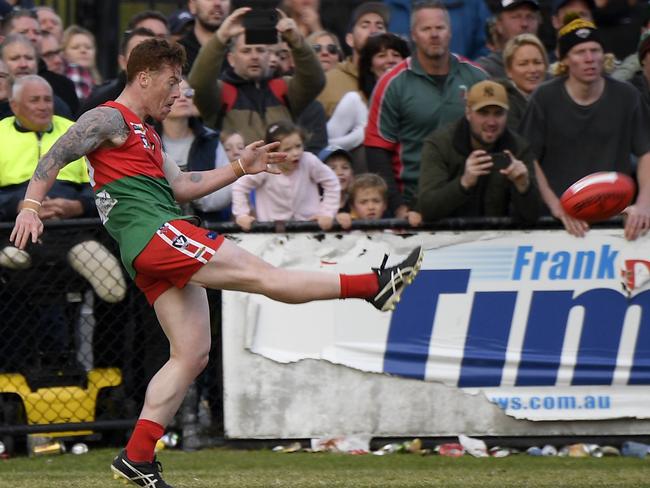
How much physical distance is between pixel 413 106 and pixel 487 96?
0.98 m

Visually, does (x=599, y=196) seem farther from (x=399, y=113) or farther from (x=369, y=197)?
(x=399, y=113)

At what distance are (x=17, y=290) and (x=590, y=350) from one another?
3.85 meters

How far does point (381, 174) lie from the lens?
31.9ft

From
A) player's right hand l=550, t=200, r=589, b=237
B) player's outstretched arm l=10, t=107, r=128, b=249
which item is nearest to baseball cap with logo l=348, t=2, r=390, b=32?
player's right hand l=550, t=200, r=589, b=237

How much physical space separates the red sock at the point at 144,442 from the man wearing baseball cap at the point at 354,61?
14.9 feet

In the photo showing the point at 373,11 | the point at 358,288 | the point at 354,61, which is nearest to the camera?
the point at 358,288

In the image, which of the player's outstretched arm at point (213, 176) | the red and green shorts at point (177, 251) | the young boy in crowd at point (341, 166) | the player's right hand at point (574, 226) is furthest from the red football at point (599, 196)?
the red and green shorts at point (177, 251)

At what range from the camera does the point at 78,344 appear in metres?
9.13

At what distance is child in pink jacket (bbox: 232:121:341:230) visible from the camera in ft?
30.3

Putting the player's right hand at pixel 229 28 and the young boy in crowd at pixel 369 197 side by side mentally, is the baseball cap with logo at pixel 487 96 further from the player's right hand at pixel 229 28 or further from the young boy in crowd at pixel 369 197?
the player's right hand at pixel 229 28

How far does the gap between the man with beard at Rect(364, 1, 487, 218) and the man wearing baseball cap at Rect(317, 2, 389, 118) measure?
105cm

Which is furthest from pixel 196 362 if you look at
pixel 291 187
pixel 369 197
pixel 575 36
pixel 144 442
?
pixel 575 36

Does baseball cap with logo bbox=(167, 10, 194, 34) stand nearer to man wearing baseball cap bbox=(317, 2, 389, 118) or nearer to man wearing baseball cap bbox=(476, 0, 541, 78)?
man wearing baseball cap bbox=(317, 2, 389, 118)

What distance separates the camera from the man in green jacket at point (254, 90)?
9.80m
